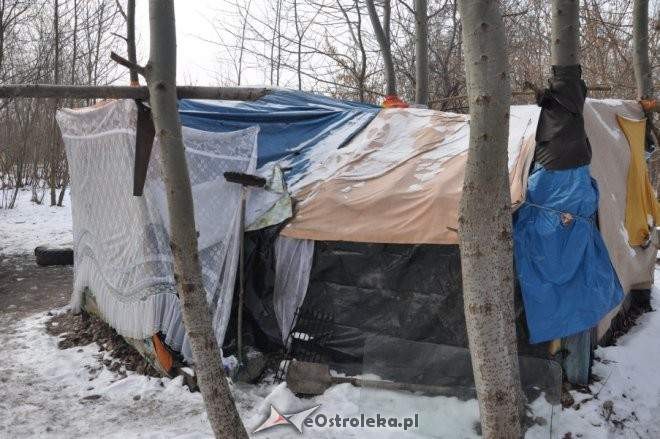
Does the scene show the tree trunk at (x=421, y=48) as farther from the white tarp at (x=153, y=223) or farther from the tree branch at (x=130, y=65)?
the tree branch at (x=130, y=65)

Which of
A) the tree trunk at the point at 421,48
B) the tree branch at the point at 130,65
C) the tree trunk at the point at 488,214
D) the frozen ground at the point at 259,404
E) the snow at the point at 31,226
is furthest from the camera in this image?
the snow at the point at 31,226

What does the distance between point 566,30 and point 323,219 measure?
7.55 feet

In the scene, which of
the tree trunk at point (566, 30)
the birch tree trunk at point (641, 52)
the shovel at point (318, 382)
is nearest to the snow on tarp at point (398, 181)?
the tree trunk at point (566, 30)

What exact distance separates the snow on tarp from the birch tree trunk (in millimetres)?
2134

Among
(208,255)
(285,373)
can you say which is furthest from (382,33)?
(285,373)

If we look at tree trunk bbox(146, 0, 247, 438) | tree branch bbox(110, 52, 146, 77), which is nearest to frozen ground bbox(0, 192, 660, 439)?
tree trunk bbox(146, 0, 247, 438)

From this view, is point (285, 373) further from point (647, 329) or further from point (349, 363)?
point (647, 329)

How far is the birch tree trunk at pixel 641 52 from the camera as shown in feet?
20.5

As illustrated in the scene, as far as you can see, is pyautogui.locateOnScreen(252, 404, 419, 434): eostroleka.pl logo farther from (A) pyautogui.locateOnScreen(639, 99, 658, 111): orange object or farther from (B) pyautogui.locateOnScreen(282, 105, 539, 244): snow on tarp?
(A) pyautogui.locateOnScreen(639, 99, 658, 111): orange object

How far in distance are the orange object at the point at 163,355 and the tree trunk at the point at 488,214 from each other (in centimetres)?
318

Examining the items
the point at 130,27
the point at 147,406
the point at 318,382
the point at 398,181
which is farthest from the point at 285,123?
the point at 147,406

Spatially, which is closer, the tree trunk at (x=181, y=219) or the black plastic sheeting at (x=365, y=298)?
the tree trunk at (x=181, y=219)

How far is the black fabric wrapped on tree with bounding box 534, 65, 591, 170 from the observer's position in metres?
3.62

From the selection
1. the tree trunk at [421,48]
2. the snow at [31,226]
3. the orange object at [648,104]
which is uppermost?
the tree trunk at [421,48]
